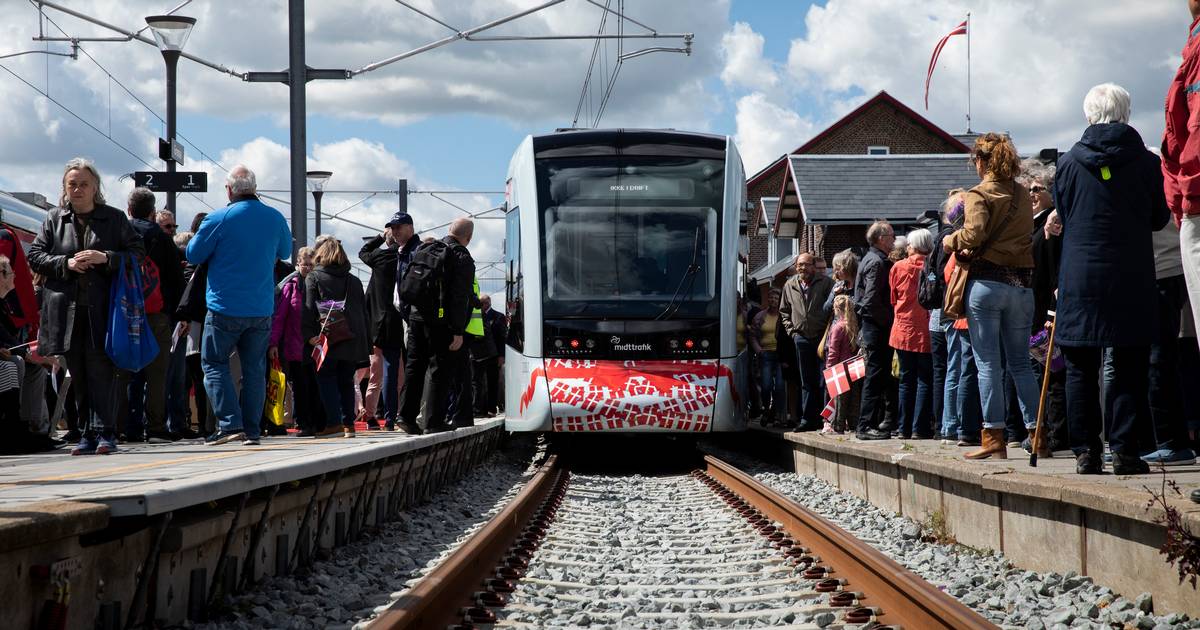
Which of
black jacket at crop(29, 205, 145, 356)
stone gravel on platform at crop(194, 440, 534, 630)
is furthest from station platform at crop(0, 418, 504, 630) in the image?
black jacket at crop(29, 205, 145, 356)

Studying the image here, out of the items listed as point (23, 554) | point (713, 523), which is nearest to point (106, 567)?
point (23, 554)

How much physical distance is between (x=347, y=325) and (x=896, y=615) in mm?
7090

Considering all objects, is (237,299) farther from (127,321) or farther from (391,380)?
(391,380)

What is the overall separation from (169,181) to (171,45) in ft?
5.73

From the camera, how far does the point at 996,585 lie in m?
6.03

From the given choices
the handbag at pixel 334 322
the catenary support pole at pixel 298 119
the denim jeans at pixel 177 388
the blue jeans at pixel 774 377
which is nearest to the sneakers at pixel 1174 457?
the handbag at pixel 334 322


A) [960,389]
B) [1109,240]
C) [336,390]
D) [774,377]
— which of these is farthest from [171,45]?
[1109,240]

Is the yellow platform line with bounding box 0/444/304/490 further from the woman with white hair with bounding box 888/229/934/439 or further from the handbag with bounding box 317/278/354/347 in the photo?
the woman with white hair with bounding box 888/229/934/439

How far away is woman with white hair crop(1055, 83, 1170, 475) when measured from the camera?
20.4 ft

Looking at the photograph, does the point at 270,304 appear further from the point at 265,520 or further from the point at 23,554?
the point at 23,554

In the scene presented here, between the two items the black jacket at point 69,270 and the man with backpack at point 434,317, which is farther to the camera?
the man with backpack at point 434,317

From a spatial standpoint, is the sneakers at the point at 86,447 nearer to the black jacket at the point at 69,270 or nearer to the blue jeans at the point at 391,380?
the black jacket at the point at 69,270

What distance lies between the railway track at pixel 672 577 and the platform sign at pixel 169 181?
7.37 meters

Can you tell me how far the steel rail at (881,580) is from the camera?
4.46 meters
